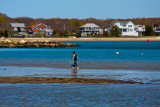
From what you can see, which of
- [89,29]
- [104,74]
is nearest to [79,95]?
[104,74]

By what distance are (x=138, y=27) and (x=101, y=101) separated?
605ft

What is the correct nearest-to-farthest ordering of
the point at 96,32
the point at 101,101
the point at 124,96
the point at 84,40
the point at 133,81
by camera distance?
the point at 101,101
the point at 124,96
the point at 133,81
the point at 84,40
the point at 96,32

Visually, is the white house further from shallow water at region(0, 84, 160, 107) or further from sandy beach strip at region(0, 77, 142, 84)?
shallow water at region(0, 84, 160, 107)

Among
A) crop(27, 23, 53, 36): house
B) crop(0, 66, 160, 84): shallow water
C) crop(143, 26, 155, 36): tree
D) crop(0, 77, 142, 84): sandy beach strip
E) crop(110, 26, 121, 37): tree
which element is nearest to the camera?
crop(0, 77, 142, 84): sandy beach strip

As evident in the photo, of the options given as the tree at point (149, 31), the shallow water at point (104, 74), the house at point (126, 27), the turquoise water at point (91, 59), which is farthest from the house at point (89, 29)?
the shallow water at point (104, 74)

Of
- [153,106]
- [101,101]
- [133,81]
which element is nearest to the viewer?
[153,106]

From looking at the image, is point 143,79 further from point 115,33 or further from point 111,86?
point 115,33

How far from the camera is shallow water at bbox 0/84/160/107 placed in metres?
15.3

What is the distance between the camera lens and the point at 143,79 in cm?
2250

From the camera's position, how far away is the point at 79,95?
55.7 feet

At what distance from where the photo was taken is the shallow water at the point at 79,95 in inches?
602

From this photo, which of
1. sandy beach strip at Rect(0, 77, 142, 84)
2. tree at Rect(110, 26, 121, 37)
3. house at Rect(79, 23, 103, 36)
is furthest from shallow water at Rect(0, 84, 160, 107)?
house at Rect(79, 23, 103, 36)

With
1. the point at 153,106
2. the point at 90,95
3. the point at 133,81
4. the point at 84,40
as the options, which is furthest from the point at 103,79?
the point at 84,40

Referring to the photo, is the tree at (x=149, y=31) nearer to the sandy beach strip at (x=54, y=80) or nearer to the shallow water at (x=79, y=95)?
the sandy beach strip at (x=54, y=80)
